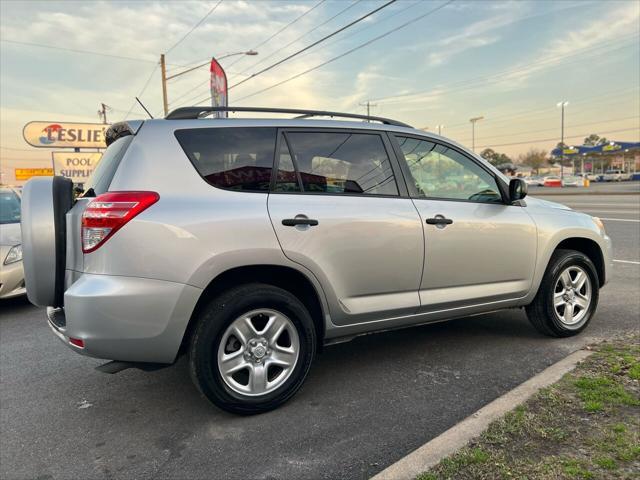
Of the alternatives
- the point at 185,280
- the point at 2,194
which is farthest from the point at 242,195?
the point at 2,194

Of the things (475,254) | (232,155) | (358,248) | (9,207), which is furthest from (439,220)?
(9,207)

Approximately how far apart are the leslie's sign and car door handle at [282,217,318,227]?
3984cm

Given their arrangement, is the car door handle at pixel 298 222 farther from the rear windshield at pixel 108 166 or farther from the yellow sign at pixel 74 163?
the yellow sign at pixel 74 163

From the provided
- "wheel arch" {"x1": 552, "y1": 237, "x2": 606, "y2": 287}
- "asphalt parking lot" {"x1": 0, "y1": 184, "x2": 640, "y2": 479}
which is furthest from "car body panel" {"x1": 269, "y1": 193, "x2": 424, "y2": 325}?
"wheel arch" {"x1": 552, "y1": 237, "x2": 606, "y2": 287}

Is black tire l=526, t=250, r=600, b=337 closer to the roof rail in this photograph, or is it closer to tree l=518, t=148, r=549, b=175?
the roof rail

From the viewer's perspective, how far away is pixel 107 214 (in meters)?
2.72

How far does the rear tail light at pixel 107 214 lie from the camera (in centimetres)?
272

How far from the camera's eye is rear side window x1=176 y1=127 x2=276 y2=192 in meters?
3.01

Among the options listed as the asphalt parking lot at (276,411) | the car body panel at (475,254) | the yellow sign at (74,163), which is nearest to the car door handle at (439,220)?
the car body panel at (475,254)

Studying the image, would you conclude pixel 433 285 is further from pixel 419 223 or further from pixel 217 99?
pixel 217 99

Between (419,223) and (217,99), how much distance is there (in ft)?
60.9

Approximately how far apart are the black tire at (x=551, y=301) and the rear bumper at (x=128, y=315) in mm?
3008

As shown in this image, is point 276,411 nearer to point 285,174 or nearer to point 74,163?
point 285,174

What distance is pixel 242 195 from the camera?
3.03 meters
